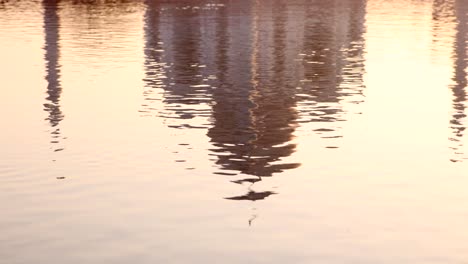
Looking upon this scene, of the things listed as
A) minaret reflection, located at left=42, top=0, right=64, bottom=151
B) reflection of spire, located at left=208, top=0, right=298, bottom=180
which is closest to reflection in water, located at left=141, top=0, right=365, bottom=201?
reflection of spire, located at left=208, top=0, right=298, bottom=180

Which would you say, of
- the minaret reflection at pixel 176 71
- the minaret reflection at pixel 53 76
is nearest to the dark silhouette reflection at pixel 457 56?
the minaret reflection at pixel 176 71

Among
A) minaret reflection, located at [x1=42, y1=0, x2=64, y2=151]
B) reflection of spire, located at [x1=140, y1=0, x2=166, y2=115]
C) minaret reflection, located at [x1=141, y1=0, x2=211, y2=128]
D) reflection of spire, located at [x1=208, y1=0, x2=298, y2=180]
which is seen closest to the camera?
reflection of spire, located at [x1=208, y1=0, x2=298, y2=180]

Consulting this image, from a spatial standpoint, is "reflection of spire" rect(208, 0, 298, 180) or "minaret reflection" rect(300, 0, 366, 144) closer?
"reflection of spire" rect(208, 0, 298, 180)

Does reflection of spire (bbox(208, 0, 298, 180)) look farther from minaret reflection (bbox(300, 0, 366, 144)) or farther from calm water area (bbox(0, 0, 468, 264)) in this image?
minaret reflection (bbox(300, 0, 366, 144))

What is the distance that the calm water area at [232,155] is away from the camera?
12992 millimetres

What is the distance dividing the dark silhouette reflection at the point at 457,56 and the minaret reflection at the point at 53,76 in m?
7.11

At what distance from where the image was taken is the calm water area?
13.0m

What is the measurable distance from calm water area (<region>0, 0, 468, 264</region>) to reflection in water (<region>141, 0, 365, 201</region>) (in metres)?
0.08

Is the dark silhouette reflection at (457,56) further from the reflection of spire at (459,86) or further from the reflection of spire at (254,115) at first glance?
the reflection of spire at (254,115)

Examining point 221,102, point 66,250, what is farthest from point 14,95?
point 66,250

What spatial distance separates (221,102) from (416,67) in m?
9.96

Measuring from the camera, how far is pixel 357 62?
37.3 meters

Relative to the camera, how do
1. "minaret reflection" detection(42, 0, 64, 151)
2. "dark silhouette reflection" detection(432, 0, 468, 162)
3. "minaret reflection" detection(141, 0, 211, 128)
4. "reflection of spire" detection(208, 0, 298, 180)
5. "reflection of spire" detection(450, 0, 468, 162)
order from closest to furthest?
1. "reflection of spire" detection(208, 0, 298, 180)
2. "dark silhouette reflection" detection(432, 0, 468, 162)
3. "reflection of spire" detection(450, 0, 468, 162)
4. "minaret reflection" detection(42, 0, 64, 151)
5. "minaret reflection" detection(141, 0, 211, 128)

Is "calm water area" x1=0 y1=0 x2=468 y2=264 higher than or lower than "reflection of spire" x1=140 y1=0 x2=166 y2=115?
higher
